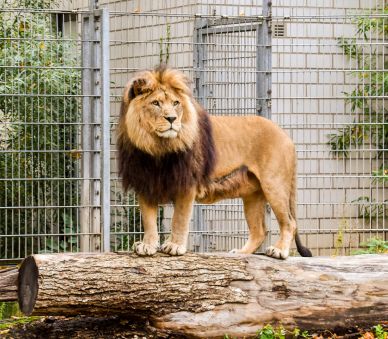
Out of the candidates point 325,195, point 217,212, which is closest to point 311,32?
point 325,195

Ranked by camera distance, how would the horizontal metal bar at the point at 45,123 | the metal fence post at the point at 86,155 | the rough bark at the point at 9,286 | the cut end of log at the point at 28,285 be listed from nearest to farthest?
the cut end of log at the point at 28,285 < the rough bark at the point at 9,286 < the horizontal metal bar at the point at 45,123 < the metal fence post at the point at 86,155

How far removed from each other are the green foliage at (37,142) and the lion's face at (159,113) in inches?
91.3

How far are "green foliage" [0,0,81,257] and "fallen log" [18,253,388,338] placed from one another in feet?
8.73

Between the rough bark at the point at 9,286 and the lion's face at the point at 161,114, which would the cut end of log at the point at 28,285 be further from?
the lion's face at the point at 161,114

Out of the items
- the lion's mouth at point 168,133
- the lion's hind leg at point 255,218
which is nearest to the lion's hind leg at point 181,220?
the lion's mouth at point 168,133

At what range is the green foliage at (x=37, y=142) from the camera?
33.3 feet

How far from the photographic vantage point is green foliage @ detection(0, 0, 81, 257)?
10.1 metres

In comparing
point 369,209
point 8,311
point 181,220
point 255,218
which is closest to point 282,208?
point 255,218

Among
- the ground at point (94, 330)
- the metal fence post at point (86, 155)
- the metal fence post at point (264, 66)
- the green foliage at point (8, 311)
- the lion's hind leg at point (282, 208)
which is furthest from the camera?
the metal fence post at point (264, 66)

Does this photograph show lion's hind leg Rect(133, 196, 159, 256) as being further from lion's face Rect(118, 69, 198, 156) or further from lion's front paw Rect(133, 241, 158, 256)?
lion's face Rect(118, 69, 198, 156)

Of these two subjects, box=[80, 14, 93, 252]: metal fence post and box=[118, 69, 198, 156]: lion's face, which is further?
box=[80, 14, 93, 252]: metal fence post

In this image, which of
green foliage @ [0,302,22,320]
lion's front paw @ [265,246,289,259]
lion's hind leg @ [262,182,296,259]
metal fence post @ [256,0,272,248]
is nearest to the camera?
lion's front paw @ [265,246,289,259]

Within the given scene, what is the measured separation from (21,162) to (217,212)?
2.37 m

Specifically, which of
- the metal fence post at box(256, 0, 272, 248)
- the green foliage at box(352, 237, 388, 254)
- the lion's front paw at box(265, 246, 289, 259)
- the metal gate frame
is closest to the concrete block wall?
the metal gate frame
